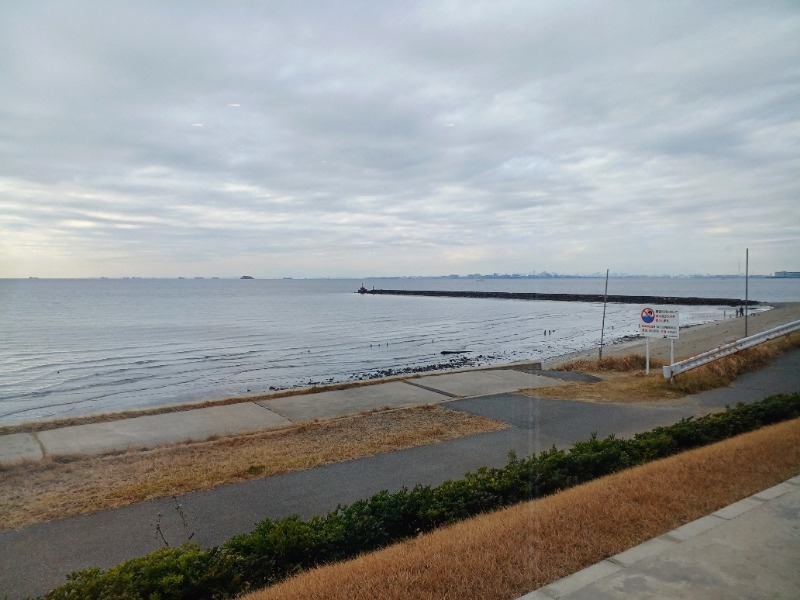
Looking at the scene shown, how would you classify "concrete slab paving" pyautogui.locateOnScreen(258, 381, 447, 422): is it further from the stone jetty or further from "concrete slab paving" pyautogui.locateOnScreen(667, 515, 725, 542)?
the stone jetty

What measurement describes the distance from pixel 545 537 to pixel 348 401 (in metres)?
11.0

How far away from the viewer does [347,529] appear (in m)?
5.31

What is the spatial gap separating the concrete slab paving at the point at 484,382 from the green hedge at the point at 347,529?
757cm

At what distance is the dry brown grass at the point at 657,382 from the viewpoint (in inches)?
558

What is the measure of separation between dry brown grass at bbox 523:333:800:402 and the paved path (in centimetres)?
127

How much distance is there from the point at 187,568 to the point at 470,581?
2291mm

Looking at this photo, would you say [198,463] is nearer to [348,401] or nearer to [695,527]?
[348,401]

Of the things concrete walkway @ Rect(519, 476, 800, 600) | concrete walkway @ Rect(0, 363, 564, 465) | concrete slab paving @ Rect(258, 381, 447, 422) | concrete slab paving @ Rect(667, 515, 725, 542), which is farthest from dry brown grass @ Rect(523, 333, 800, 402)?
concrete walkway @ Rect(519, 476, 800, 600)

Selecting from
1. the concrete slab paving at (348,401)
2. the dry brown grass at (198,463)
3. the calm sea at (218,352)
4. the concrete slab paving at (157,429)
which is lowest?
the calm sea at (218,352)

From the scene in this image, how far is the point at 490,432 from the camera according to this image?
1069 cm

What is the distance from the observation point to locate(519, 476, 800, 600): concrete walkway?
3.84 meters

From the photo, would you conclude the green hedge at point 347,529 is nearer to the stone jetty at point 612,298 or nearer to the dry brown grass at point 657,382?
the dry brown grass at point 657,382

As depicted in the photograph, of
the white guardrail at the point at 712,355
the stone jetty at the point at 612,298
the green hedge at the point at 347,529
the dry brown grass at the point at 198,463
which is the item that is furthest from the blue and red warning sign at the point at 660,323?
the stone jetty at the point at 612,298

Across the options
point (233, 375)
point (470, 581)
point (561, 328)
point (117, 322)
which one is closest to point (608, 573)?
point (470, 581)
